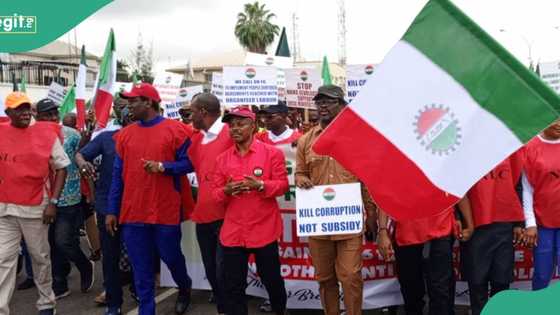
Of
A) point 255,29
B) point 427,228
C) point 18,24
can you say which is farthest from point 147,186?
point 255,29

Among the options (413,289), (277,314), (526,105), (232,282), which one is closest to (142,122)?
(232,282)

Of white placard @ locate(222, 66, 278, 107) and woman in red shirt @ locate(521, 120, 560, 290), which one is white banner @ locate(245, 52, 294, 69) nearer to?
white placard @ locate(222, 66, 278, 107)

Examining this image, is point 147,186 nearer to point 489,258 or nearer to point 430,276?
point 430,276

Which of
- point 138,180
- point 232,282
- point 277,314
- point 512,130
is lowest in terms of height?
point 277,314

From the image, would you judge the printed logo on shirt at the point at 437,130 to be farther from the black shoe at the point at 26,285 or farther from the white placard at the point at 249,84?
the white placard at the point at 249,84

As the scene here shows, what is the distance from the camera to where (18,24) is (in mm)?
5410

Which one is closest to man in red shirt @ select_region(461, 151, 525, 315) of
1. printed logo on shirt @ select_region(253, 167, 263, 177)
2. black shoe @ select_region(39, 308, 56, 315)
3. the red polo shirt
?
the red polo shirt

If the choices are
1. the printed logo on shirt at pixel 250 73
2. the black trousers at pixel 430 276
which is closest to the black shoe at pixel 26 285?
the printed logo on shirt at pixel 250 73

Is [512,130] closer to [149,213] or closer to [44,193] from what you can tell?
[149,213]

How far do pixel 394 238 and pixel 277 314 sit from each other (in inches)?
45.1

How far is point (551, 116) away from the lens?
Answer: 8.18 ft

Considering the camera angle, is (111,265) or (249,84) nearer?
(111,265)

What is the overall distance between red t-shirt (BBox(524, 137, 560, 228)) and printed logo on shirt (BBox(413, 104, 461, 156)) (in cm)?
218

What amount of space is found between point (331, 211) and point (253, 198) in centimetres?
62
